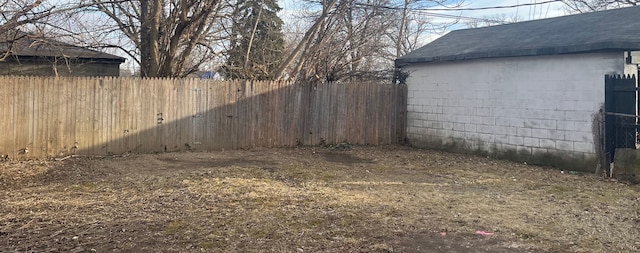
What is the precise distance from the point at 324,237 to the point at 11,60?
1189 cm

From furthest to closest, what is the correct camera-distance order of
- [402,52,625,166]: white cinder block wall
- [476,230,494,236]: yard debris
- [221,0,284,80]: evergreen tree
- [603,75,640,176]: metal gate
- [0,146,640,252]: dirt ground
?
[221,0,284,80]: evergreen tree
[402,52,625,166]: white cinder block wall
[603,75,640,176]: metal gate
[476,230,494,236]: yard debris
[0,146,640,252]: dirt ground

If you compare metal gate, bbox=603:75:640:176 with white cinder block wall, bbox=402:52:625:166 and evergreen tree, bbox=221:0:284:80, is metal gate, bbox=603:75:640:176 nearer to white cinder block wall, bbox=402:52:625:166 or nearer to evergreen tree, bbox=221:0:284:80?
white cinder block wall, bbox=402:52:625:166

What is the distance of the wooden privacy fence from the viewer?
889 cm

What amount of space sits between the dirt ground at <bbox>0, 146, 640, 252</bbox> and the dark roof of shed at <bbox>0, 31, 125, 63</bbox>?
2409 millimetres

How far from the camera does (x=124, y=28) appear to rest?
12695mm

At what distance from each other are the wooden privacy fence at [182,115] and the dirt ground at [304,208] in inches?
24.4

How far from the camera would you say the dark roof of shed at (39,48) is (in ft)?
30.0

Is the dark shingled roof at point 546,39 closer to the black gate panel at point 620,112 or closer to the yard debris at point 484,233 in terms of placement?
the black gate panel at point 620,112

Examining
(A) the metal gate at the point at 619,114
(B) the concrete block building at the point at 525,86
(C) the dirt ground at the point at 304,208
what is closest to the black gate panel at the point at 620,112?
(A) the metal gate at the point at 619,114

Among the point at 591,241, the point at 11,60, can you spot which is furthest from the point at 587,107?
the point at 11,60

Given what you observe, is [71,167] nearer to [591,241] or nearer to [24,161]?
[24,161]

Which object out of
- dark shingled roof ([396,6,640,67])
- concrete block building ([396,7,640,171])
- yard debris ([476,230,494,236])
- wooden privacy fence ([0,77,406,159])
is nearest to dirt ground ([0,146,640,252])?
yard debris ([476,230,494,236])

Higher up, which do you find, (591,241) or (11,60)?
(11,60)

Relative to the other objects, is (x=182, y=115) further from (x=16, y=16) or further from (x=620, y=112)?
(x=620, y=112)
